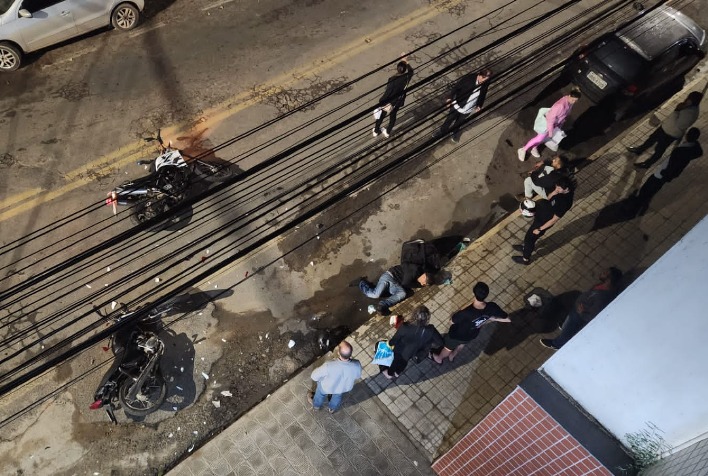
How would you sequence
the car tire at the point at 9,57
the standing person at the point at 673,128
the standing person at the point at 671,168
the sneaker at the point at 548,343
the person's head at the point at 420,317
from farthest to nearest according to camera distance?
the car tire at the point at 9,57
the standing person at the point at 673,128
the standing person at the point at 671,168
the sneaker at the point at 548,343
the person's head at the point at 420,317

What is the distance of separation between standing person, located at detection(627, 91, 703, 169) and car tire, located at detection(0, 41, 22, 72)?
40.7 feet

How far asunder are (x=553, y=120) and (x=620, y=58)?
238 centimetres

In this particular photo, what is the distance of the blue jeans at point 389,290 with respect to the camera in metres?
8.29

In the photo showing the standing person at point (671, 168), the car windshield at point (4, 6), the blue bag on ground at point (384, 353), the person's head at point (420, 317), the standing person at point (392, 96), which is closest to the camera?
the person's head at point (420, 317)

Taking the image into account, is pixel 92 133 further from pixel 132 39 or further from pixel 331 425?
pixel 331 425

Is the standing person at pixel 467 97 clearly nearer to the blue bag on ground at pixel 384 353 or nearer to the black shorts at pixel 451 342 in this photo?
the black shorts at pixel 451 342

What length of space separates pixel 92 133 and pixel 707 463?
10.5m

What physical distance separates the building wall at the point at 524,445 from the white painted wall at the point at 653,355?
0.32 meters

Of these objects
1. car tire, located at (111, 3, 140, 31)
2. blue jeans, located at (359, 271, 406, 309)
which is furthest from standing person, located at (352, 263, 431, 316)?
car tire, located at (111, 3, 140, 31)

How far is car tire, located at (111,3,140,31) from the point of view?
Answer: 11.4m

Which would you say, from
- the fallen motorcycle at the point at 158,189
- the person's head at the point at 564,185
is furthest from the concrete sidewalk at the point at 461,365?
the fallen motorcycle at the point at 158,189

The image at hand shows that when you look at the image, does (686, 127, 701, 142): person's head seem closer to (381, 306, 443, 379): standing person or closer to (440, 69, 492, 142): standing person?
(440, 69, 492, 142): standing person

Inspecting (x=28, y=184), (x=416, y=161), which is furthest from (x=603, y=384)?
(x=28, y=184)

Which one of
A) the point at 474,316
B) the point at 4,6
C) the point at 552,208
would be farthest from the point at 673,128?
the point at 4,6
